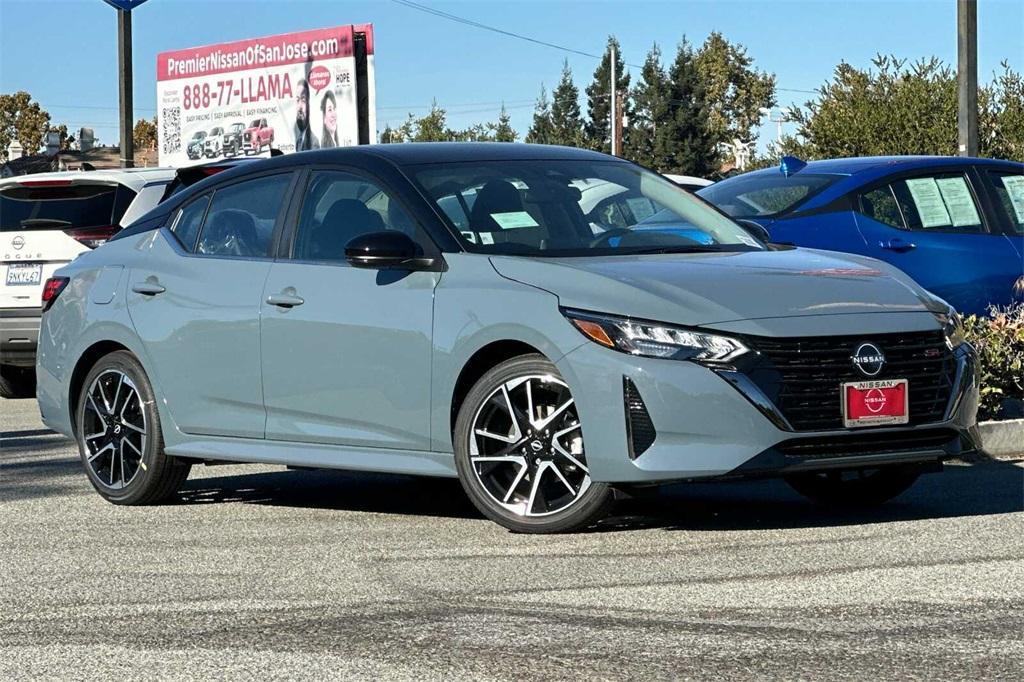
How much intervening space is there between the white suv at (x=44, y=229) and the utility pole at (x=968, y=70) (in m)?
11.3

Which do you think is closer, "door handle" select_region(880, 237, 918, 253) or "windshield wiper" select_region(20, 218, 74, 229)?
"door handle" select_region(880, 237, 918, 253)

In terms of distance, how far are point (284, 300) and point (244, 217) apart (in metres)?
0.76

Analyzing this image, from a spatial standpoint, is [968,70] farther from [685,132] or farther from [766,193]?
[685,132]

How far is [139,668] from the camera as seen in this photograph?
500 centimetres

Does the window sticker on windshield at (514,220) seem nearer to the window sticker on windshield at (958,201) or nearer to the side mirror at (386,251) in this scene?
the side mirror at (386,251)

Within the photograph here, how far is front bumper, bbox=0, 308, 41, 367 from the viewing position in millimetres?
14062

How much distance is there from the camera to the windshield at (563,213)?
7547 millimetres

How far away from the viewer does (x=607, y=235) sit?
25.1ft

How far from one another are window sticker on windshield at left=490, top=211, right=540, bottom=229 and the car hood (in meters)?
0.34

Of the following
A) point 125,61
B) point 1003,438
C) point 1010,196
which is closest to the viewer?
point 1003,438

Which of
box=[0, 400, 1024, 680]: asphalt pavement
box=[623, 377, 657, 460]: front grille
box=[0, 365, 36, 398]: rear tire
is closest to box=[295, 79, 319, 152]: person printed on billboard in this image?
box=[0, 365, 36, 398]: rear tire

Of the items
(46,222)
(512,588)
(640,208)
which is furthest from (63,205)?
(512,588)

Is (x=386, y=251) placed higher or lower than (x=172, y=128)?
lower

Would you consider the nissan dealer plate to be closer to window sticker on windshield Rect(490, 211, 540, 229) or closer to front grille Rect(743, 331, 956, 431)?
front grille Rect(743, 331, 956, 431)
